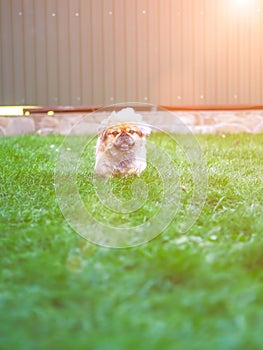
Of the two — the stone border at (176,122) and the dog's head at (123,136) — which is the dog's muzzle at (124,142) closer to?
the dog's head at (123,136)

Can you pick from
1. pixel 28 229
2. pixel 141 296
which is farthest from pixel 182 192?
pixel 141 296

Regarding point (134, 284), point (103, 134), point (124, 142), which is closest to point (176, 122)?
point (103, 134)

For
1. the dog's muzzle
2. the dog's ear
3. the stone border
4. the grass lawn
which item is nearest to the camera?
the grass lawn

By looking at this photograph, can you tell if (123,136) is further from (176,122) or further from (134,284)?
(176,122)

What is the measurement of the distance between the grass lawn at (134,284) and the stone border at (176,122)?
4.52m

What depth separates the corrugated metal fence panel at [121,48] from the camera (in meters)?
8.77

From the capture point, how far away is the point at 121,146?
190 inches

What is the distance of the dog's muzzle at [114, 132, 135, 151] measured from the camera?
4.77 m

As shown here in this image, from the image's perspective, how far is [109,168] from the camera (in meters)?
4.96

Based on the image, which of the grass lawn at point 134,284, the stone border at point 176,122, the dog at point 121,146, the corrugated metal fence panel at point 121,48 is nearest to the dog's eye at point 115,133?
the dog at point 121,146

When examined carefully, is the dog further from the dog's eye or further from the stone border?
the stone border

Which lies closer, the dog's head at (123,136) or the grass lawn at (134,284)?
the grass lawn at (134,284)

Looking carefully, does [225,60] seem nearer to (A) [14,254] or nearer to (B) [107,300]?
(A) [14,254]

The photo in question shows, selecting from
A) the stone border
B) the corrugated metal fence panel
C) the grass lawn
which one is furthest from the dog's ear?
the corrugated metal fence panel
